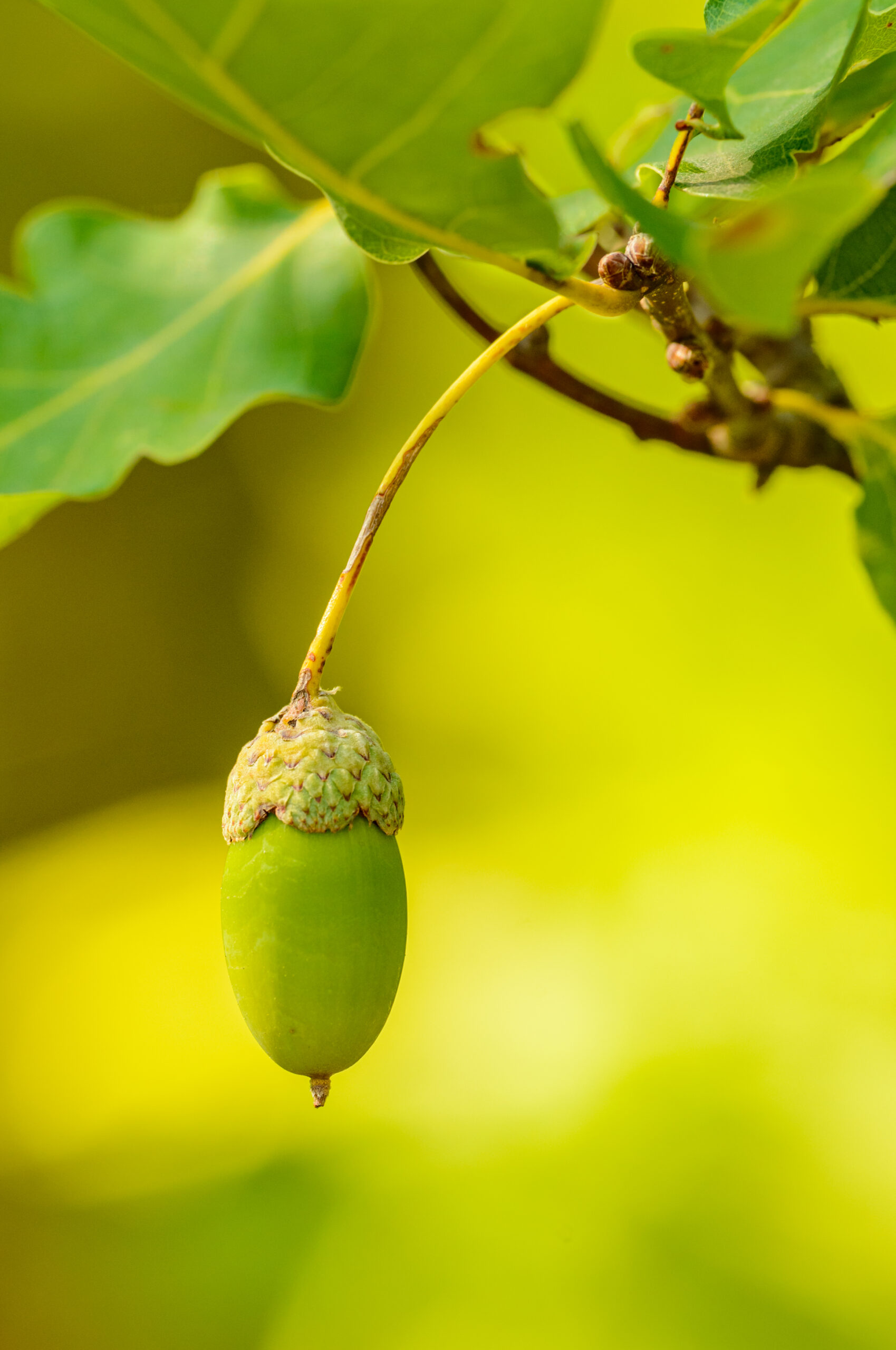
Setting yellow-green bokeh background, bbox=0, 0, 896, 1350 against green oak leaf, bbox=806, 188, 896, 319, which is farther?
yellow-green bokeh background, bbox=0, 0, 896, 1350

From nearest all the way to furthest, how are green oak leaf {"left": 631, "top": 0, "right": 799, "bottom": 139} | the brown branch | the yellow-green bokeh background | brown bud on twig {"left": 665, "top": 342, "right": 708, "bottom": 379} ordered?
green oak leaf {"left": 631, "top": 0, "right": 799, "bottom": 139} → brown bud on twig {"left": 665, "top": 342, "right": 708, "bottom": 379} → the brown branch → the yellow-green bokeh background

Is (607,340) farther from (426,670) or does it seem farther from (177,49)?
(177,49)

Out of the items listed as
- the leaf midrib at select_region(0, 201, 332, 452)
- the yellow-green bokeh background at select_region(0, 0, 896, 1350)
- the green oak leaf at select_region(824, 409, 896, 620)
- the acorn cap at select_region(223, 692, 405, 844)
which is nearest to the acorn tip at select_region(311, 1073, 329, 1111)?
the acorn cap at select_region(223, 692, 405, 844)

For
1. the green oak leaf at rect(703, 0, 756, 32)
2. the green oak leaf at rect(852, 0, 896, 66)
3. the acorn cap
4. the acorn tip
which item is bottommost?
the acorn tip

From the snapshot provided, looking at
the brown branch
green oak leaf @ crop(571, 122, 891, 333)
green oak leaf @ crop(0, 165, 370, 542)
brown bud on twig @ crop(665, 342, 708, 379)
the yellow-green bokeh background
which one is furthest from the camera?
the yellow-green bokeh background

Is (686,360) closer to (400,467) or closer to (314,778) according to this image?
(400,467)

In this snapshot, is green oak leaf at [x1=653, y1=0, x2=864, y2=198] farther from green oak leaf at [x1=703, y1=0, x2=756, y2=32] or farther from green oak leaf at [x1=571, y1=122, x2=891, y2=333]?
green oak leaf at [x1=571, y1=122, x2=891, y2=333]

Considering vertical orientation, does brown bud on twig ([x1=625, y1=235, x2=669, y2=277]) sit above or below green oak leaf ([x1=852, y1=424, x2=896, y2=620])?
above

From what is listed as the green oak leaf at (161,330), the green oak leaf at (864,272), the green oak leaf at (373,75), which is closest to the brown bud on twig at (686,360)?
the green oak leaf at (864,272)
